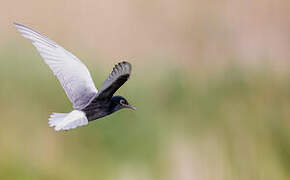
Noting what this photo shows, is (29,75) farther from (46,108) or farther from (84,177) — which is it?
→ (84,177)

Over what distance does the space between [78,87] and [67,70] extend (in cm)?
7

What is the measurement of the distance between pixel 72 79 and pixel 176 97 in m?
1.22

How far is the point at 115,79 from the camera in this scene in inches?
76.4

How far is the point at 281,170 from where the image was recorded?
3119 mm


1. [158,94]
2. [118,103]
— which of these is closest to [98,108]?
[118,103]

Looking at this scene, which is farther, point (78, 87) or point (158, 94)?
point (158, 94)

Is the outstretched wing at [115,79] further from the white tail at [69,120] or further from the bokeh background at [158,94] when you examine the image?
the bokeh background at [158,94]

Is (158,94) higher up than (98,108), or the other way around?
(98,108)

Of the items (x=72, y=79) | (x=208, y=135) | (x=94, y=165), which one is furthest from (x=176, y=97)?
(x=72, y=79)

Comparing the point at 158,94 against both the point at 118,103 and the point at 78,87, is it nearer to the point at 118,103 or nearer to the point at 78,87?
the point at 78,87

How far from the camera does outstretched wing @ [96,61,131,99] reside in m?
1.91

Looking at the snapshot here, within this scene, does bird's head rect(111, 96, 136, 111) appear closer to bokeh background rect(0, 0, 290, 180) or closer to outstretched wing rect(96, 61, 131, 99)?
outstretched wing rect(96, 61, 131, 99)

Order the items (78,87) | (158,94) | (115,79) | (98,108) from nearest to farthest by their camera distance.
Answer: (115,79) → (98,108) → (78,87) → (158,94)

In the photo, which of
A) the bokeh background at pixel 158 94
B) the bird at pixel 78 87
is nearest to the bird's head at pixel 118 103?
Result: the bird at pixel 78 87
